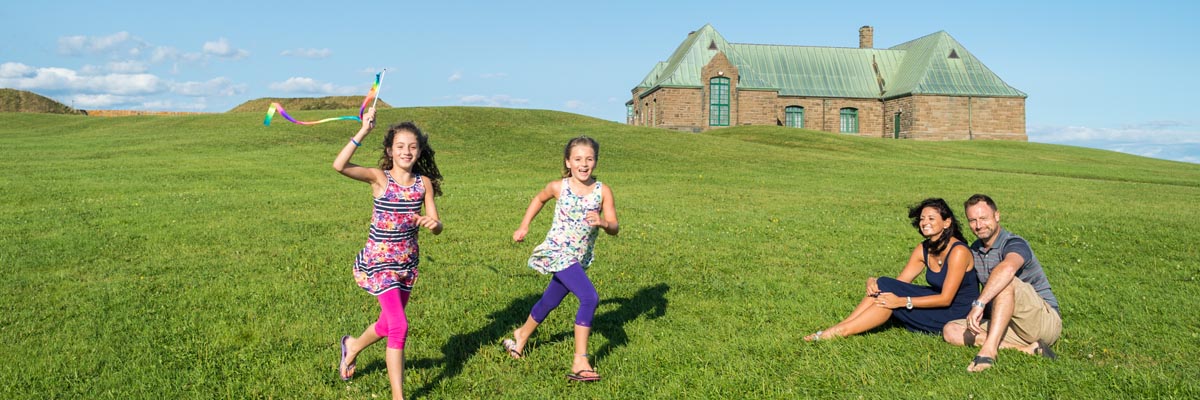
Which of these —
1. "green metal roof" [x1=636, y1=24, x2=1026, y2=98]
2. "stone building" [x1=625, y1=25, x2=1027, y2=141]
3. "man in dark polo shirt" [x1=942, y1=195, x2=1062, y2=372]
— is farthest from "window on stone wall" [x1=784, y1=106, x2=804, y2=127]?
"man in dark polo shirt" [x1=942, y1=195, x2=1062, y2=372]

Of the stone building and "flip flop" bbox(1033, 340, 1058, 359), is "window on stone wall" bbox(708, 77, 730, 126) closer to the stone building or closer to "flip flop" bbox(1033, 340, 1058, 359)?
the stone building

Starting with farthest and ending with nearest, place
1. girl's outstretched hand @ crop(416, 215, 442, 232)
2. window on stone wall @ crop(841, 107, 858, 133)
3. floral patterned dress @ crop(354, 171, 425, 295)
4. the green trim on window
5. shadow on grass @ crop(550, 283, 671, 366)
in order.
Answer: window on stone wall @ crop(841, 107, 858, 133) < the green trim on window < shadow on grass @ crop(550, 283, 671, 366) < floral patterned dress @ crop(354, 171, 425, 295) < girl's outstretched hand @ crop(416, 215, 442, 232)

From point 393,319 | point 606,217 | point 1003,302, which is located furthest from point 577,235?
point 1003,302

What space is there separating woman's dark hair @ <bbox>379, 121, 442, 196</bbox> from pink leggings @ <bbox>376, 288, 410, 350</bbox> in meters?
0.84

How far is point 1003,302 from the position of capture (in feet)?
20.5

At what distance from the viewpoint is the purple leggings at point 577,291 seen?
6078 mm

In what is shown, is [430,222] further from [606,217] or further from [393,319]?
[606,217]

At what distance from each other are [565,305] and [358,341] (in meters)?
2.78

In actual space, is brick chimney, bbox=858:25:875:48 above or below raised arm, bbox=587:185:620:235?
above

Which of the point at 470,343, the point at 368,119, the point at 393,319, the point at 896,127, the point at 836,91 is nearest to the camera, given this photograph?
the point at 368,119

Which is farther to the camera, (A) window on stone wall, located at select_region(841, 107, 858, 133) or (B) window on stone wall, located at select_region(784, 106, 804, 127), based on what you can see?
(A) window on stone wall, located at select_region(841, 107, 858, 133)

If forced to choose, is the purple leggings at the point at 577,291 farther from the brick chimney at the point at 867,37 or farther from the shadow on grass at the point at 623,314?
the brick chimney at the point at 867,37

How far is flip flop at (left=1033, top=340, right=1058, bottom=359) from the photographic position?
634 centimetres

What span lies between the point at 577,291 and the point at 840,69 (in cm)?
6345
